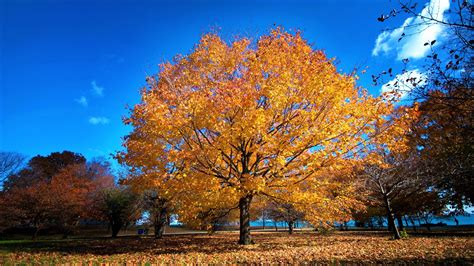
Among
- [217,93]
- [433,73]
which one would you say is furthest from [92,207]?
[433,73]

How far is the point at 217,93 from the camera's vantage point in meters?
10.5

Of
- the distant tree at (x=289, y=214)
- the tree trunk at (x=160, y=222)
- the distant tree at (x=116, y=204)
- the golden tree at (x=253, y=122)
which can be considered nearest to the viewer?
the golden tree at (x=253, y=122)

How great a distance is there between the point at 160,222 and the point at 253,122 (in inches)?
700

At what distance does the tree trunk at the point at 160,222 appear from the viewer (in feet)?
74.9

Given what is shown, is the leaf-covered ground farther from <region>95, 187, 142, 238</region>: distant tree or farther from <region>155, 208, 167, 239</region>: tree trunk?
<region>95, 187, 142, 238</region>: distant tree

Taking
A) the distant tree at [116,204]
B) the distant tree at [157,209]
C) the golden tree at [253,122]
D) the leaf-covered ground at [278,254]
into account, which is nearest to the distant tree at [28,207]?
the distant tree at [116,204]

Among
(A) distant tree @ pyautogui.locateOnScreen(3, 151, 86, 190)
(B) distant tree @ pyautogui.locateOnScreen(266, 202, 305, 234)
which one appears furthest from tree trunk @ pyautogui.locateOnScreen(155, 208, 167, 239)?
(A) distant tree @ pyautogui.locateOnScreen(3, 151, 86, 190)

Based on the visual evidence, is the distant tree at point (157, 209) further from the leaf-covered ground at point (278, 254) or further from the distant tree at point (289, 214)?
the leaf-covered ground at point (278, 254)

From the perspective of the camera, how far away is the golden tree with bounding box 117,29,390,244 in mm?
9359

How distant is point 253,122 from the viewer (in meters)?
9.03

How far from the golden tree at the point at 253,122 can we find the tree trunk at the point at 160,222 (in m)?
13.5

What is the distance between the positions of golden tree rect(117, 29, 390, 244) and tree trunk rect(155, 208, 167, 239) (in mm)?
13503

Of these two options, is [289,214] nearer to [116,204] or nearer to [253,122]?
[253,122]

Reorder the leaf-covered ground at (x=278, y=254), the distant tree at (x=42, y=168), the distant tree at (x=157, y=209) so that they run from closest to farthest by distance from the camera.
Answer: the leaf-covered ground at (x=278, y=254) < the distant tree at (x=157, y=209) < the distant tree at (x=42, y=168)
